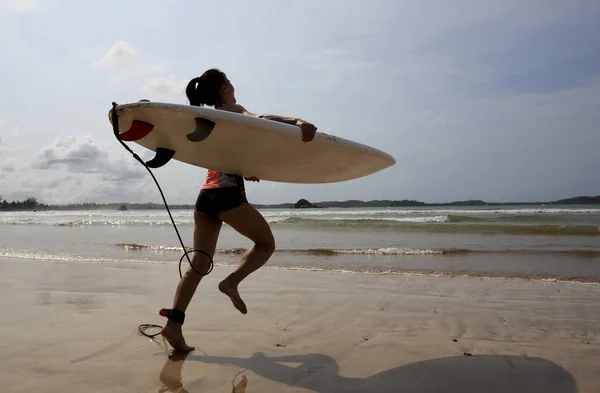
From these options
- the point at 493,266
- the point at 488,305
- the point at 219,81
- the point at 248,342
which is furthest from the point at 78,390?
the point at 493,266

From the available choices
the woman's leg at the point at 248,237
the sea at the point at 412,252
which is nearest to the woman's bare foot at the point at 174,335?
the woman's leg at the point at 248,237

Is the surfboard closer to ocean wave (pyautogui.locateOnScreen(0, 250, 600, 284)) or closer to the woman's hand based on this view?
the woman's hand

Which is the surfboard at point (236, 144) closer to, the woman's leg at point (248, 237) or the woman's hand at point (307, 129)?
the woman's hand at point (307, 129)

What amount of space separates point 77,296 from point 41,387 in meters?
2.10

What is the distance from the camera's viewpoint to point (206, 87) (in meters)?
2.40

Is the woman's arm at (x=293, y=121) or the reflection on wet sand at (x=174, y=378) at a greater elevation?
the woman's arm at (x=293, y=121)

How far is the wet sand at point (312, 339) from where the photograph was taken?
1.94 m

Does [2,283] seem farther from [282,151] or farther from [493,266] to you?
[493,266]

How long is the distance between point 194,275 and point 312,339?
805 millimetres

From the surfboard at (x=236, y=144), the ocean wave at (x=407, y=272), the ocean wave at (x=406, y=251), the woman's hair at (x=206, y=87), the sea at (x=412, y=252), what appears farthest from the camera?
the ocean wave at (x=406, y=251)

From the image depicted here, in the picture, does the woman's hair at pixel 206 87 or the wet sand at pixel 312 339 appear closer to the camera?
the wet sand at pixel 312 339

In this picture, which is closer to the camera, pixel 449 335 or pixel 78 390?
pixel 78 390

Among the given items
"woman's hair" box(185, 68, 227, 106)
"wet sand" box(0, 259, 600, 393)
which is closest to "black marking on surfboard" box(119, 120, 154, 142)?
"woman's hair" box(185, 68, 227, 106)

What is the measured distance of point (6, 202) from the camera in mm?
73062
